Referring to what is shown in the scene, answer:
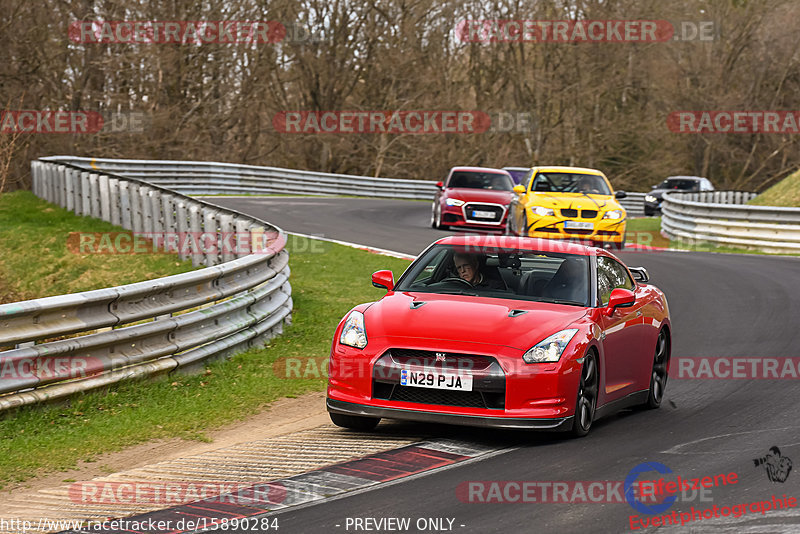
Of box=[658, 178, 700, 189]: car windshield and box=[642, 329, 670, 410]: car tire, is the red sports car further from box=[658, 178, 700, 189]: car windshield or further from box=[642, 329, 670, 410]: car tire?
box=[658, 178, 700, 189]: car windshield

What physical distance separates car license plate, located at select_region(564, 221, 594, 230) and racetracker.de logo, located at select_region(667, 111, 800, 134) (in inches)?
1560

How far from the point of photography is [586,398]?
309 inches

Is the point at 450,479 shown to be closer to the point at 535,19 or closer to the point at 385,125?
the point at 385,125

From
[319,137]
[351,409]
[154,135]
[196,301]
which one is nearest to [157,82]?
[154,135]

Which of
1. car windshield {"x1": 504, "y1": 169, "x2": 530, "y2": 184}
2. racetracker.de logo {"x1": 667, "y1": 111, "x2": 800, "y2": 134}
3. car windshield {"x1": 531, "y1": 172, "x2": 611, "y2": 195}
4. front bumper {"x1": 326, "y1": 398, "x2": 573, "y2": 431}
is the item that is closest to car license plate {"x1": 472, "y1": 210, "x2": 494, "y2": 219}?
car windshield {"x1": 531, "y1": 172, "x2": 611, "y2": 195}

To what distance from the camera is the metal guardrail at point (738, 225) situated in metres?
25.4

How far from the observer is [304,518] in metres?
→ 5.64

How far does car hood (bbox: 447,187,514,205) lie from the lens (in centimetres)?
2681

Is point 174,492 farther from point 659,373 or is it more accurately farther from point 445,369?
point 659,373

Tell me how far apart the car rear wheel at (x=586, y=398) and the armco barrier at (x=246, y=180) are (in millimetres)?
22648

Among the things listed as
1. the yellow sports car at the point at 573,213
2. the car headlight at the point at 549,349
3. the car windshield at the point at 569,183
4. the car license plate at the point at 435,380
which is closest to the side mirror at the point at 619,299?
the car headlight at the point at 549,349

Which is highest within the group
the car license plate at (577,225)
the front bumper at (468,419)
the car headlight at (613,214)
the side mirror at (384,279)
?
the side mirror at (384,279)

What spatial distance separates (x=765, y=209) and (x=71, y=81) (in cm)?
2568

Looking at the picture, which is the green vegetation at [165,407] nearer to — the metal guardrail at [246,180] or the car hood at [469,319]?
the car hood at [469,319]
